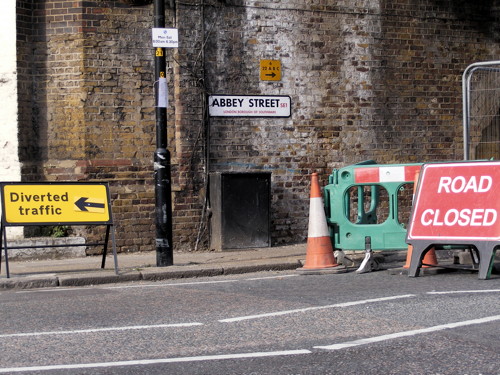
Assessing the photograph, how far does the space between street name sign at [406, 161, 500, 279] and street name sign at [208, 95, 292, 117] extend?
4.52 m

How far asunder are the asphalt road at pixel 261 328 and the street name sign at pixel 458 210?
39 centimetres

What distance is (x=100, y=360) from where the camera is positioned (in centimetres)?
611

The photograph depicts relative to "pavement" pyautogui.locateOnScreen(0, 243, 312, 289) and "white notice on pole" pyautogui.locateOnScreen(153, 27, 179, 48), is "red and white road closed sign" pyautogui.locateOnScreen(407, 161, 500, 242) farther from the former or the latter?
"white notice on pole" pyautogui.locateOnScreen(153, 27, 179, 48)

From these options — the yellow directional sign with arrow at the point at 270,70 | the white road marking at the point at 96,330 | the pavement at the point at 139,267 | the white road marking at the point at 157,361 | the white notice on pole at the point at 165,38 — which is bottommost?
the pavement at the point at 139,267

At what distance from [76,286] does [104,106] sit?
3.74 m

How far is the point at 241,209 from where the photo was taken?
46.3 ft

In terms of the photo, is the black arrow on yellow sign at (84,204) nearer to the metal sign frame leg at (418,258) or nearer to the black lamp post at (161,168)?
the black lamp post at (161,168)

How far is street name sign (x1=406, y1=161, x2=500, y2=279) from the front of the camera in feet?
32.8

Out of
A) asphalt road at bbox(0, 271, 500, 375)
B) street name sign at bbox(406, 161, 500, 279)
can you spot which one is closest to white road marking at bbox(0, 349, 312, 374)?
asphalt road at bbox(0, 271, 500, 375)

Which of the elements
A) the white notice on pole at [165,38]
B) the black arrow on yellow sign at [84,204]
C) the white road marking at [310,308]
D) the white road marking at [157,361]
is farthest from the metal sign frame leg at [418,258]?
the white road marking at [157,361]

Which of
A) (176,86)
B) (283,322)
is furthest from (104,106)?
(283,322)

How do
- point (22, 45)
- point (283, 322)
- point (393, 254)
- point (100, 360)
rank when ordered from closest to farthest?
point (100, 360)
point (283, 322)
point (393, 254)
point (22, 45)

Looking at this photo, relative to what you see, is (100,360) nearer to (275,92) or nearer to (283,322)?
(283,322)

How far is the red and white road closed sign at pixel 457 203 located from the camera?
396 inches
